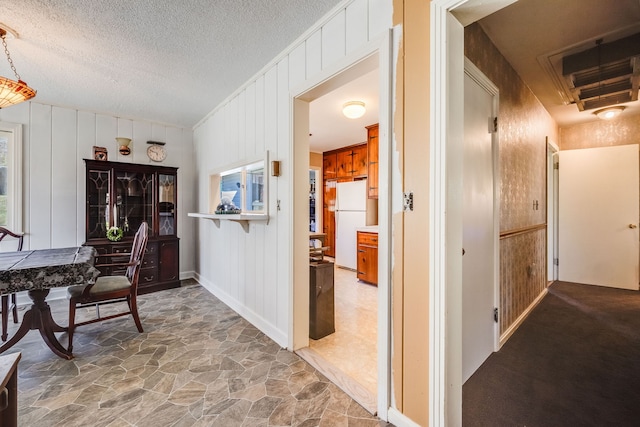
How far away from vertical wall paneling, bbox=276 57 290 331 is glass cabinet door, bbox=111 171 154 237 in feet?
8.61

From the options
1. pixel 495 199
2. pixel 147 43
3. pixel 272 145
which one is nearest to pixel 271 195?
pixel 272 145

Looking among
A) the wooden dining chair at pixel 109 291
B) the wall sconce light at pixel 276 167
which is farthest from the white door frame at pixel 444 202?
the wooden dining chair at pixel 109 291

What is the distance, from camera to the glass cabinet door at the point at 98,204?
372cm

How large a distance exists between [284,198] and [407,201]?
4.04 feet

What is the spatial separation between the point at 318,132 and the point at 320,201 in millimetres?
2066

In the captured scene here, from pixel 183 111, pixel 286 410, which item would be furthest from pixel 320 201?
pixel 286 410

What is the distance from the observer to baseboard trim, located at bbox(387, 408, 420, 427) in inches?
57.4

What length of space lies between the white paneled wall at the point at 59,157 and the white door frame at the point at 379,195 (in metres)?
3.22

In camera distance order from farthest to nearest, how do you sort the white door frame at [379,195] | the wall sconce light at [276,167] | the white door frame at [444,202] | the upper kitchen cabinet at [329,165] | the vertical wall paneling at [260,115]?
the upper kitchen cabinet at [329,165], the vertical wall paneling at [260,115], the wall sconce light at [276,167], the white door frame at [379,195], the white door frame at [444,202]

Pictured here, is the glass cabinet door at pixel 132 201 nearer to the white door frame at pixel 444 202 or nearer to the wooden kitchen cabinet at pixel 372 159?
the wooden kitchen cabinet at pixel 372 159

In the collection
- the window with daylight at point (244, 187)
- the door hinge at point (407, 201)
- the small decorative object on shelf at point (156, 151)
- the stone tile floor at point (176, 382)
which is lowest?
the stone tile floor at point (176, 382)

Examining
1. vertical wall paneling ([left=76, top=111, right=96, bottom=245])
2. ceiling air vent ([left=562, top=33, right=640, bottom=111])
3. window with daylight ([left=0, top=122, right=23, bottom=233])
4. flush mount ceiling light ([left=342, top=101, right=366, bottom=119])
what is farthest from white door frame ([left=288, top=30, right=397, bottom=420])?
window with daylight ([left=0, top=122, right=23, bottom=233])

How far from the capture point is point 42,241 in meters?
3.59

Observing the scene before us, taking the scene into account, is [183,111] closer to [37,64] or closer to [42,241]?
[37,64]
